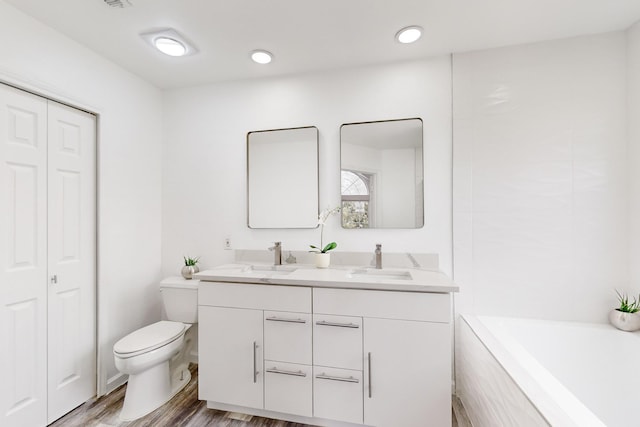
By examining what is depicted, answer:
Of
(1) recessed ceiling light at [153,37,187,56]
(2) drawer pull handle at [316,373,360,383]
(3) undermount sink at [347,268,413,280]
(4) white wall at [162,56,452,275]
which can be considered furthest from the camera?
(4) white wall at [162,56,452,275]

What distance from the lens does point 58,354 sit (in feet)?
5.55

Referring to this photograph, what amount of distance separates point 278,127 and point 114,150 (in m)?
1.24

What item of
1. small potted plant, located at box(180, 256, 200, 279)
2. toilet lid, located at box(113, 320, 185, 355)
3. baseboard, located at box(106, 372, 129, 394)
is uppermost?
small potted plant, located at box(180, 256, 200, 279)

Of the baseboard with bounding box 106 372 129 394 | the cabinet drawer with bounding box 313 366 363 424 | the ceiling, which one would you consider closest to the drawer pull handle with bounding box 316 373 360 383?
the cabinet drawer with bounding box 313 366 363 424

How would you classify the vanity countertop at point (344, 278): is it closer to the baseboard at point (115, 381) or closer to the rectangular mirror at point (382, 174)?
the rectangular mirror at point (382, 174)

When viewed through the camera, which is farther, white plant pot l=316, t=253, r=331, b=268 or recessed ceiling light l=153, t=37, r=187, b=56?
white plant pot l=316, t=253, r=331, b=268

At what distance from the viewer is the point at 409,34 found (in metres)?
1.73

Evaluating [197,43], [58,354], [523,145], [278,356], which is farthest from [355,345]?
[197,43]

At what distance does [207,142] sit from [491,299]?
100.0 inches

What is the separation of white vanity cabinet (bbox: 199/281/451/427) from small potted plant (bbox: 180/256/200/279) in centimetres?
47

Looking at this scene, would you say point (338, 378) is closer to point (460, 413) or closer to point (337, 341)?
point (337, 341)

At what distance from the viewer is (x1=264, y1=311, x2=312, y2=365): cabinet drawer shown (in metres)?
1.62

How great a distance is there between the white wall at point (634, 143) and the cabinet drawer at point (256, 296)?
1.99 metres

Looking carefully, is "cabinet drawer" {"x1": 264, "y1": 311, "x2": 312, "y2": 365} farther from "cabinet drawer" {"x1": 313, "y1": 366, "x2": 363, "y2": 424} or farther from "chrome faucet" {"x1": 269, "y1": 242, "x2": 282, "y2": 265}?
"chrome faucet" {"x1": 269, "y1": 242, "x2": 282, "y2": 265}
